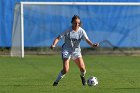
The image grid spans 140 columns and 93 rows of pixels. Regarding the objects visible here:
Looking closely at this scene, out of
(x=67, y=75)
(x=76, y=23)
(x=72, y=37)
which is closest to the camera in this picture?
(x=76, y=23)

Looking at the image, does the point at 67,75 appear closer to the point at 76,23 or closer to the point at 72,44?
the point at 72,44

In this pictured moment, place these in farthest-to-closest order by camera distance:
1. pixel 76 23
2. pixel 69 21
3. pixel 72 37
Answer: pixel 69 21
pixel 72 37
pixel 76 23

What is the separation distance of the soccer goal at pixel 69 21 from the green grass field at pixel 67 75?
103 cm

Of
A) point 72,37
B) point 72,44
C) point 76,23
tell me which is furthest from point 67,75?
point 76,23

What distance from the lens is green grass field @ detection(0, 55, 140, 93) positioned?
15.3m

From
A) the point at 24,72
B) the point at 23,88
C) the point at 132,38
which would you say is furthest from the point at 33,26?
the point at 23,88

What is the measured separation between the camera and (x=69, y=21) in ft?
102

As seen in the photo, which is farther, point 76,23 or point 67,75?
point 67,75

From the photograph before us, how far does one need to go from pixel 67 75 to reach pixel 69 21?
11.1 meters

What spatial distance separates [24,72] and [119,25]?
36.8 ft

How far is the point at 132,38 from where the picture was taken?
3108cm

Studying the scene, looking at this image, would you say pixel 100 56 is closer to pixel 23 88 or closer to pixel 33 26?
pixel 33 26

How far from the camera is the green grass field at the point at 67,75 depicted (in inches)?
602

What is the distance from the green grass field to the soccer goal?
103 centimetres
